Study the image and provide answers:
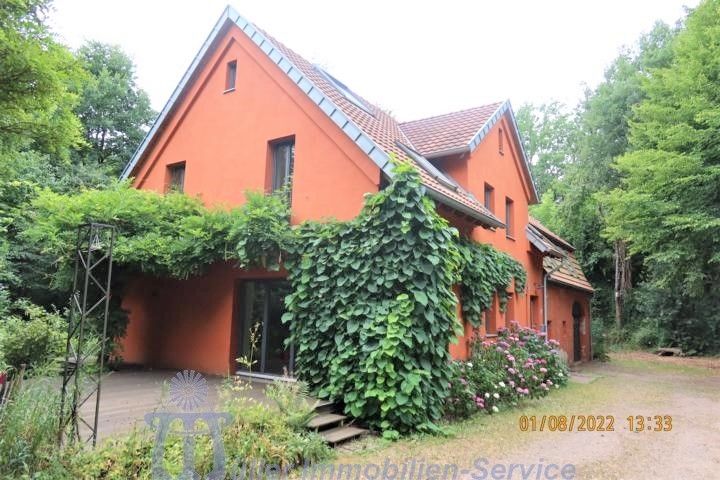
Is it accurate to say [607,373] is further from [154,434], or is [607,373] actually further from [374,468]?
[154,434]

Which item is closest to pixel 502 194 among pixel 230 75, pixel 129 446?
pixel 230 75

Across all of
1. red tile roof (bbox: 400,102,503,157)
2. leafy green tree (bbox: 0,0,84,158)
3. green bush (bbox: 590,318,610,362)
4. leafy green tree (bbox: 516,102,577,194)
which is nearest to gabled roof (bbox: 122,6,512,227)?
red tile roof (bbox: 400,102,503,157)

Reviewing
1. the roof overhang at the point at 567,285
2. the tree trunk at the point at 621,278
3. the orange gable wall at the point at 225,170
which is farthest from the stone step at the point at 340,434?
the tree trunk at the point at 621,278

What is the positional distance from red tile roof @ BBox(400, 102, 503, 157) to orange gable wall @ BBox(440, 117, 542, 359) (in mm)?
420

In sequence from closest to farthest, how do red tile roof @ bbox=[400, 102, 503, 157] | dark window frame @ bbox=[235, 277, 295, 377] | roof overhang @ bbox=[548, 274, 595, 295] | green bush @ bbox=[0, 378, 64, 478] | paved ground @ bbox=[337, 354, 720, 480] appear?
green bush @ bbox=[0, 378, 64, 478], paved ground @ bbox=[337, 354, 720, 480], dark window frame @ bbox=[235, 277, 295, 377], red tile roof @ bbox=[400, 102, 503, 157], roof overhang @ bbox=[548, 274, 595, 295]

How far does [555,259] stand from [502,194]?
577 centimetres

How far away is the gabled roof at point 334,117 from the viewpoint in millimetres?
8266

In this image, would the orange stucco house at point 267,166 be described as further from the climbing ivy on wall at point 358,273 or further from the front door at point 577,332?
the front door at point 577,332

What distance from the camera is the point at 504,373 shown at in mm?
9375

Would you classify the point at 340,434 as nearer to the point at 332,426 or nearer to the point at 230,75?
the point at 332,426

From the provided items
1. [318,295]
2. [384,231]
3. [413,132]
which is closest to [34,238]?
[318,295]

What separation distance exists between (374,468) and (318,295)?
310cm

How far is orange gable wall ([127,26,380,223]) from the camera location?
8797 millimetres

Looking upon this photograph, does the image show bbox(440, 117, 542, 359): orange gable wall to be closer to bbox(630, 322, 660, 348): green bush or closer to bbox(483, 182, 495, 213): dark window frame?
bbox(483, 182, 495, 213): dark window frame
